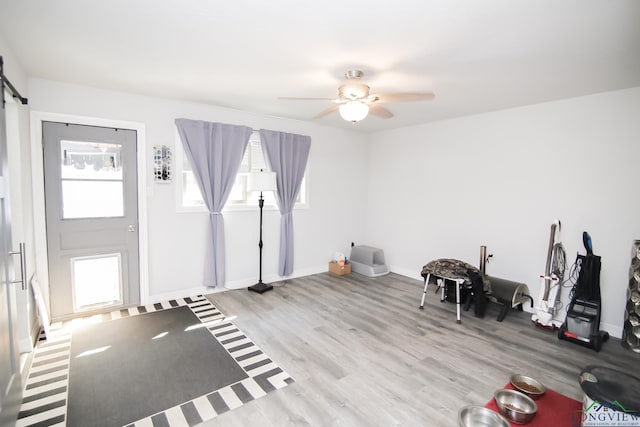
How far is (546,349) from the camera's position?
3.12m

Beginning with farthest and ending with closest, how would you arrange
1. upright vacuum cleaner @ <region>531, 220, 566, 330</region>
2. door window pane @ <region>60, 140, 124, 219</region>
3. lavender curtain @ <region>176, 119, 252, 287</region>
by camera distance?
lavender curtain @ <region>176, 119, 252, 287</region> < upright vacuum cleaner @ <region>531, 220, 566, 330</region> < door window pane @ <region>60, 140, 124, 219</region>

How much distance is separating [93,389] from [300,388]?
4.98 feet

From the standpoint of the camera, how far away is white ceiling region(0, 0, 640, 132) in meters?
→ 1.94

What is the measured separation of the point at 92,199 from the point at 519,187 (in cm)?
510

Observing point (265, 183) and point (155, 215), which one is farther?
point (265, 183)

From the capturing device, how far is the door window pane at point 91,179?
347 cm

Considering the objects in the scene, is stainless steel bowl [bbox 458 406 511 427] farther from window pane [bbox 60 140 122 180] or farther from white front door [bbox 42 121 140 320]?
window pane [bbox 60 140 122 180]

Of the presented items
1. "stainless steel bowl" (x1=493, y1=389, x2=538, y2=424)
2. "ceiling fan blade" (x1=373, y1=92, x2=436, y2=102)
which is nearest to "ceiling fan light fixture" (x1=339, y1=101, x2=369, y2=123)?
"ceiling fan blade" (x1=373, y1=92, x2=436, y2=102)

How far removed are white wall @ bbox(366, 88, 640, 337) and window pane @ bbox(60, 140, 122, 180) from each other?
13.5 ft

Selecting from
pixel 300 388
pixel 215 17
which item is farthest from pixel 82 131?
pixel 300 388

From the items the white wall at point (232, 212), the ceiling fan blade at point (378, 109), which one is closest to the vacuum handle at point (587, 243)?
the ceiling fan blade at point (378, 109)

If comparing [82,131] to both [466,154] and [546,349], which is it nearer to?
[466,154]

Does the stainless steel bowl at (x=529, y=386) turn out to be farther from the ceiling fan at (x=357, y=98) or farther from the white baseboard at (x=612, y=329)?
the ceiling fan at (x=357, y=98)

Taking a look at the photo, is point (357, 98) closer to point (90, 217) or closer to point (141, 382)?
point (141, 382)
